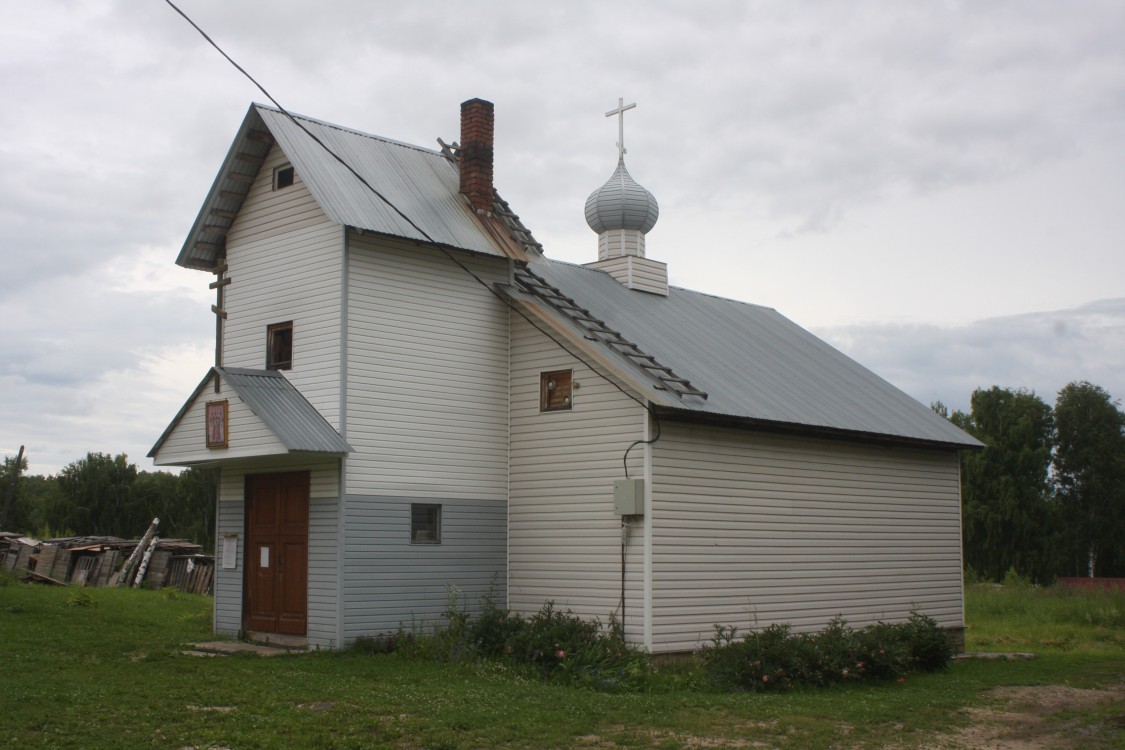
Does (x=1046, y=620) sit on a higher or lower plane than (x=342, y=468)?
lower

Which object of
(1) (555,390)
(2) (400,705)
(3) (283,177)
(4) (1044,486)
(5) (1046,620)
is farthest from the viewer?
(4) (1044,486)

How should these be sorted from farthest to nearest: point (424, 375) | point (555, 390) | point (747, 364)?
point (747, 364) → point (555, 390) → point (424, 375)

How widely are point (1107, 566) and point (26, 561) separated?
5679 centimetres

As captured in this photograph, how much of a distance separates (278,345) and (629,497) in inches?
264

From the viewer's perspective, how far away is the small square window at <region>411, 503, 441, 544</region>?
63.7ft

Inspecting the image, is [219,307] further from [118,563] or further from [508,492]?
[118,563]

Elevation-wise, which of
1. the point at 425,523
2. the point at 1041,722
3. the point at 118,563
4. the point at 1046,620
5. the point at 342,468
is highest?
the point at 342,468

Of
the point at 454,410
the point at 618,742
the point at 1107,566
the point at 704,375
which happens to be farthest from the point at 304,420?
the point at 1107,566

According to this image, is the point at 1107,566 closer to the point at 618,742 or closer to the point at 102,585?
the point at 102,585

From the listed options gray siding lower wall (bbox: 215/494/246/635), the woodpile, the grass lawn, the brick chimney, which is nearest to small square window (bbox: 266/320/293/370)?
gray siding lower wall (bbox: 215/494/246/635)

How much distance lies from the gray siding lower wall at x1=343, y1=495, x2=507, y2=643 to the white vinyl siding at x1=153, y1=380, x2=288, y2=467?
163 cm

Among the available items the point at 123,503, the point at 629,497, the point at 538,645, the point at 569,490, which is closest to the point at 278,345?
the point at 569,490

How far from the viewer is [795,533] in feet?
68.1

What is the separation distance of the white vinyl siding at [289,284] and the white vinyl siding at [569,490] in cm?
341
